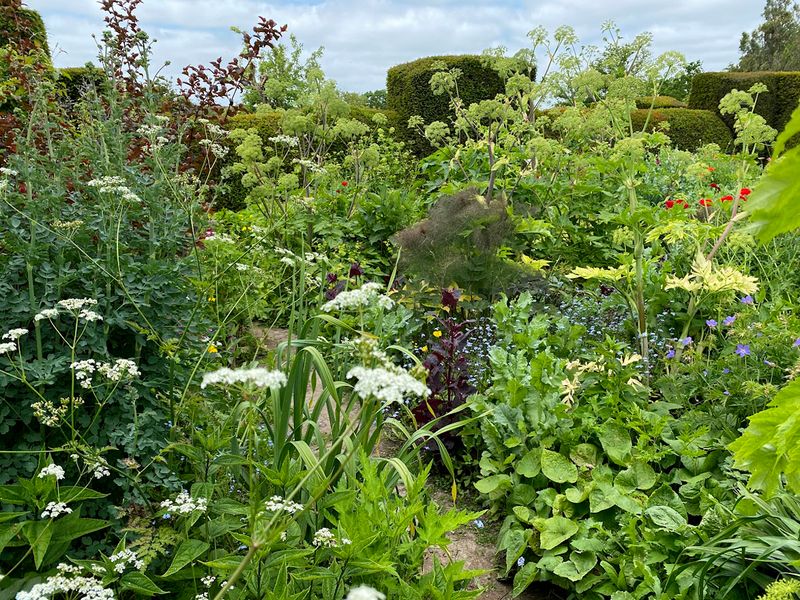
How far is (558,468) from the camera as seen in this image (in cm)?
255

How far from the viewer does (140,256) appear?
8.26 ft

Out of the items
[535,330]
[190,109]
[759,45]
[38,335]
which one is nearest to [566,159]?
[535,330]

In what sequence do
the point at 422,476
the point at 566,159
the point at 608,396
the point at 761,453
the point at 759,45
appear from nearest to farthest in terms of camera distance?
the point at 761,453 < the point at 422,476 < the point at 608,396 < the point at 566,159 < the point at 759,45

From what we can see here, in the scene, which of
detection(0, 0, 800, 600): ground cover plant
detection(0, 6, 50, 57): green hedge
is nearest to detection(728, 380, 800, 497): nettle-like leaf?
detection(0, 0, 800, 600): ground cover plant

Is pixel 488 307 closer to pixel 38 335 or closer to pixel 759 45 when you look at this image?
pixel 38 335

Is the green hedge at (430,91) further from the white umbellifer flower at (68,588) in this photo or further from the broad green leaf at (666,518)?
the white umbellifer flower at (68,588)

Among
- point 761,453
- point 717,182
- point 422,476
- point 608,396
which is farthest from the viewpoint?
point 717,182

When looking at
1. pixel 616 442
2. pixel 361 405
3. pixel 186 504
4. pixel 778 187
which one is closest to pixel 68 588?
pixel 186 504

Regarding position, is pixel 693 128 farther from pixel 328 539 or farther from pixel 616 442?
pixel 328 539

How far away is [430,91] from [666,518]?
999 cm

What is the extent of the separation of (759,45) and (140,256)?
47.7 meters

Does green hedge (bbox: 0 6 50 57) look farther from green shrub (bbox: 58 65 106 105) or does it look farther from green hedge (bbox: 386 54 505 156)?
green hedge (bbox: 386 54 505 156)

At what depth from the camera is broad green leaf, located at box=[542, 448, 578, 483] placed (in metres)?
2.51

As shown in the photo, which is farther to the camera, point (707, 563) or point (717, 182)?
point (717, 182)
